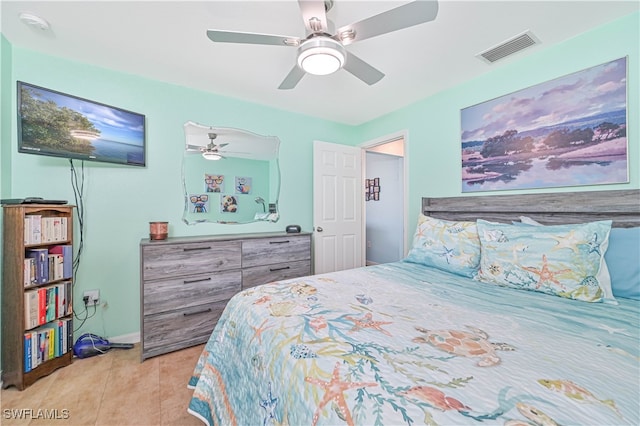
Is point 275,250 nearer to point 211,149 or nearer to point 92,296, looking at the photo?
point 211,149

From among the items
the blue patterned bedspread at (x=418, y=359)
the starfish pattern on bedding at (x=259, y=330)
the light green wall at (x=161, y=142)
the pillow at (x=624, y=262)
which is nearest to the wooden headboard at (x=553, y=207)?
the light green wall at (x=161, y=142)

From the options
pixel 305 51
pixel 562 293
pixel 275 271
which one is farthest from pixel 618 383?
pixel 275 271

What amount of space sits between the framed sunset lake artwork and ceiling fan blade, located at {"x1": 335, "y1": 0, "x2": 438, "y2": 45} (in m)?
1.42

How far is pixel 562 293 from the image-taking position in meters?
1.40

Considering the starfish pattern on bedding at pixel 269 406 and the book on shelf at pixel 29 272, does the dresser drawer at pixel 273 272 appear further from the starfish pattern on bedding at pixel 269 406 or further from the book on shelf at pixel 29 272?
the starfish pattern on bedding at pixel 269 406

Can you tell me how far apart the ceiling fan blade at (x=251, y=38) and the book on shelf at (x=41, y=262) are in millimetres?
1917

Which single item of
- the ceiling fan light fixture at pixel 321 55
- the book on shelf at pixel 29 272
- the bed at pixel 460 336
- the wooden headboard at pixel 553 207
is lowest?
the bed at pixel 460 336

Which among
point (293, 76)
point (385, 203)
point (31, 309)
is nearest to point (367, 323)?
point (293, 76)

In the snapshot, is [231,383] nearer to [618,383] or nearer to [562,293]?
[618,383]

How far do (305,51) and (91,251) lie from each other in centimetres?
243

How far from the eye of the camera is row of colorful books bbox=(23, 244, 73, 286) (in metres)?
1.77

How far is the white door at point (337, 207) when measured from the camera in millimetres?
3264

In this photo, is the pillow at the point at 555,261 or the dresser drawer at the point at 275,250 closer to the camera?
the pillow at the point at 555,261

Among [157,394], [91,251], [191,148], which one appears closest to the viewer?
[157,394]
